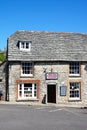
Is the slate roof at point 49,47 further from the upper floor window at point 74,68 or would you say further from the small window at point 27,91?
the small window at point 27,91

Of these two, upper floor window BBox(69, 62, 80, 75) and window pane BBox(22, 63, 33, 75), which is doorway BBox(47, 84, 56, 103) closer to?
upper floor window BBox(69, 62, 80, 75)

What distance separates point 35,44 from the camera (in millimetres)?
38875

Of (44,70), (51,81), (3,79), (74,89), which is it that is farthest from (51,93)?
(3,79)

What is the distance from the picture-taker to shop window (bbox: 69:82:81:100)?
38344 millimetres

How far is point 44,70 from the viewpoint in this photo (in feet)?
124

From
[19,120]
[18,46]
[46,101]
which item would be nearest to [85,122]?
[19,120]

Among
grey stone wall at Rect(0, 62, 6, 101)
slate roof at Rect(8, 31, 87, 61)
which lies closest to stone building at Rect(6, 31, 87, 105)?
slate roof at Rect(8, 31, 87, 61)

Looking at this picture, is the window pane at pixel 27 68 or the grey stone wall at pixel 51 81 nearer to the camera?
the grey stone wall at pixel 51 81

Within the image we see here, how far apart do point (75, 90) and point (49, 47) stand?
19.4ft

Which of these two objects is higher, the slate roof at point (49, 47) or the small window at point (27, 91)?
the slate roof at point (49, 47)

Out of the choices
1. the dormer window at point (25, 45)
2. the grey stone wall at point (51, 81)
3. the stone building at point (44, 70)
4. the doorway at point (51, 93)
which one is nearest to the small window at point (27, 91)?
the stone building at point (44, 70)

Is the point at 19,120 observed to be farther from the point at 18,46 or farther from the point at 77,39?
the point at 77,39

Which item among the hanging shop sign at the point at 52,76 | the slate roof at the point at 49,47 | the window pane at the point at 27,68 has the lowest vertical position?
the hanging shop sign at the point at 52,76

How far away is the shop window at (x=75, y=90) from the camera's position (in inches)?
1510
